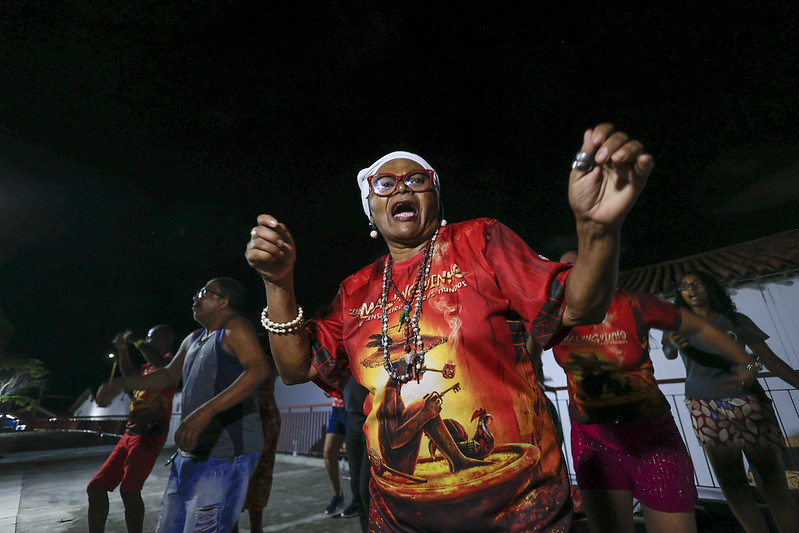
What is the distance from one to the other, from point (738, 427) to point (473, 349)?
3335mm

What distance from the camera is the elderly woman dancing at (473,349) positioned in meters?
0.94

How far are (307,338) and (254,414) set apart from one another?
169 centimetres

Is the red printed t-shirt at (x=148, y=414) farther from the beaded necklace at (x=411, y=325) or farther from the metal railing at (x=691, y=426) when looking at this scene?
the metal railing at (x=691, y=426)

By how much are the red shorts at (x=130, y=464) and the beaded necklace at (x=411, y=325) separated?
3680 mm

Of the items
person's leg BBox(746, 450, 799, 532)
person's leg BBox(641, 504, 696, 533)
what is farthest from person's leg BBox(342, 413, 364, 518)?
person's leg BBox(746, 450, 799, 532)

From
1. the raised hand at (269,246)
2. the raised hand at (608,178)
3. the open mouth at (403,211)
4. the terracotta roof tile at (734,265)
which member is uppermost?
the terracotta roof tile at (734,265)

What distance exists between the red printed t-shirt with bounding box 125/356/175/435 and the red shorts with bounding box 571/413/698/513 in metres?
4.03

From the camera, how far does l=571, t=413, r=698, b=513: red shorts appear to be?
2004 millimetres

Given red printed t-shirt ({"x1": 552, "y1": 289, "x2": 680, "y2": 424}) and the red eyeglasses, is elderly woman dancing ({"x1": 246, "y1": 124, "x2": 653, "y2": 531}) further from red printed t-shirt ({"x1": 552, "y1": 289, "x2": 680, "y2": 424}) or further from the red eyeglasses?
red printed t-shirt ({"x1": 552, "y1": 289, "x2": 680, "y2": 424})

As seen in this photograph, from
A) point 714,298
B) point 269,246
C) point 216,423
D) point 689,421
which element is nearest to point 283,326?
point 269,246

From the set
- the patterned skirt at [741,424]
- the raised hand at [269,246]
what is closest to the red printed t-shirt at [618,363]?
the patterned skirt at [741,424]

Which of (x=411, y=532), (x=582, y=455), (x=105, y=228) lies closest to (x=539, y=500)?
(x=411, y=532)

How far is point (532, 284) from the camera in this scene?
1123 millimetres

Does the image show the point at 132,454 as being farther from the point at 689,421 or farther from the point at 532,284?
the point at 689,421
